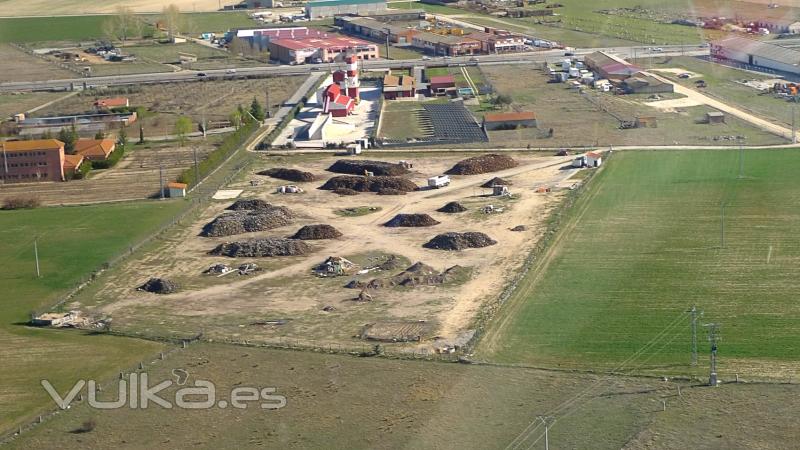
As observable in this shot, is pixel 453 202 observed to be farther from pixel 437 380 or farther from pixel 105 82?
pixel 105 82

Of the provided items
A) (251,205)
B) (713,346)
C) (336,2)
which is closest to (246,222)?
(251,205)

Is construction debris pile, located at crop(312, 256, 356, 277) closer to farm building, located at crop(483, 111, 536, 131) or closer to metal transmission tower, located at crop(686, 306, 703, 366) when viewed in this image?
metal transmission tower, located at crop(686, 306, 703, 366)

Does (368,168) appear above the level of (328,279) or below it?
below

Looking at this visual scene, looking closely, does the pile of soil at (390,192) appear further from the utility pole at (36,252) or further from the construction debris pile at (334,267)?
the utility pole at (36,252)

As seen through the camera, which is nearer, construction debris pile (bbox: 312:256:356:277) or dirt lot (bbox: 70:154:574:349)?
dirt lot (bbox: 70:154:574:349)

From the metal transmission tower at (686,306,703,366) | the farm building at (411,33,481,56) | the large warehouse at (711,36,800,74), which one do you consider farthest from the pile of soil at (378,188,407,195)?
the farm building at (411,33,481,56)

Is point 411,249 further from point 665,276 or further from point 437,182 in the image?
point 437,182
